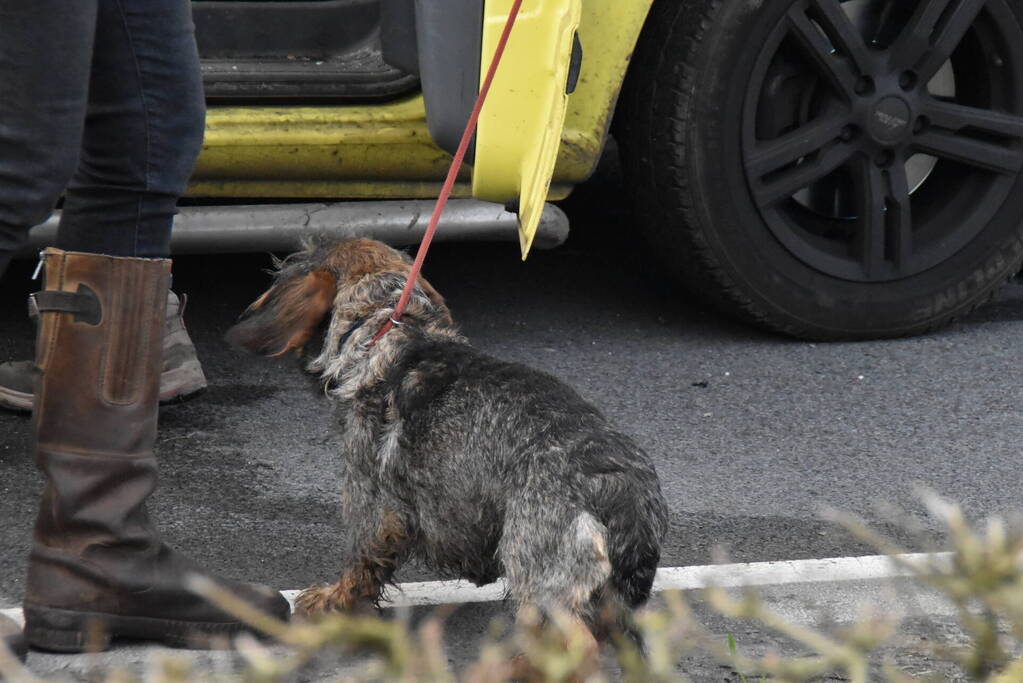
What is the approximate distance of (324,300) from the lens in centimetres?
295

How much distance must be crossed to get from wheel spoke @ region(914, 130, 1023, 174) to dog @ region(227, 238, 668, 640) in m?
2.01

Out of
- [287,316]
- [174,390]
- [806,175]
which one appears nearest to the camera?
[287,316]

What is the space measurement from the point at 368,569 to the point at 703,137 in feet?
6.39

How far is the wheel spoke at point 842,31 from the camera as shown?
4.19m

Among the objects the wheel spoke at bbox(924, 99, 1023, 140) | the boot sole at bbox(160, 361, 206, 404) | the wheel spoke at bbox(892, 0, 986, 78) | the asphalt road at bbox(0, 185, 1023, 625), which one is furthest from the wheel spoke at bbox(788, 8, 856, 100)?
the boot sole at bbox(160, 361, 206, 404)

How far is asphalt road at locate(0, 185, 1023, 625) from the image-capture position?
3240mm

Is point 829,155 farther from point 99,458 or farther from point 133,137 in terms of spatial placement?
point 99,458

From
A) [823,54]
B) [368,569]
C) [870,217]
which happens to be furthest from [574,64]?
[368,569]

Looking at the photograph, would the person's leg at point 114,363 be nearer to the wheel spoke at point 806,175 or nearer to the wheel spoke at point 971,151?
→ the wheel spoke at point 806,175

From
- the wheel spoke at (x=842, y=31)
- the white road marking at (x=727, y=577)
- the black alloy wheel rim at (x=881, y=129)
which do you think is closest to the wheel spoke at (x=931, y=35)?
the black alloy wheel rim at (x=881, y=129)

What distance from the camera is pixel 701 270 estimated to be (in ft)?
14.3

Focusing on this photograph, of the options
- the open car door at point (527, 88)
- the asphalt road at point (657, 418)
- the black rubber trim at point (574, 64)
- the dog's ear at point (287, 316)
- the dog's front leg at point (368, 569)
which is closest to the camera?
the dog's front leg at point (368, 569)

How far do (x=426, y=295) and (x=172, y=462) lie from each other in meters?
0.97

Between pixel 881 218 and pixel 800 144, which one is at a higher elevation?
pixel 800 144
